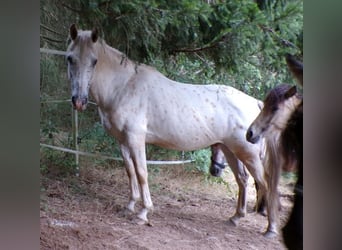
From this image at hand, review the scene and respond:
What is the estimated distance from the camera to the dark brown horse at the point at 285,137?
1.62 m

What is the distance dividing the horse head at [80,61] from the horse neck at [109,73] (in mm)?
27

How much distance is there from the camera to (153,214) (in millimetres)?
1619

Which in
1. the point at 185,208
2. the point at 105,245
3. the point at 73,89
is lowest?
the point at 105,245

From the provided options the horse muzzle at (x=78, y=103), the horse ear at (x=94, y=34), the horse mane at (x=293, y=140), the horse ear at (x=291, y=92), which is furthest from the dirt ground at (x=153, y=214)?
the horse ear at (x=94, y=34)

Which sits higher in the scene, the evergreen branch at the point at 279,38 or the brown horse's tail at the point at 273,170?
the evergreen branch at the point at 279,38

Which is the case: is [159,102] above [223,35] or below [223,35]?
below

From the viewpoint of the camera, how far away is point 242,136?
162 centimetres

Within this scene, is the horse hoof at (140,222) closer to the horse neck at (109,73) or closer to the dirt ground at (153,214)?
the dirt ground at (153,214)

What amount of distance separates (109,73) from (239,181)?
2.13 feet

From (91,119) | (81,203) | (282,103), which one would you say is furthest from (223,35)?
(81,203)

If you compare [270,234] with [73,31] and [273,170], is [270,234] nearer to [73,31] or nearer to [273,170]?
[273,170]

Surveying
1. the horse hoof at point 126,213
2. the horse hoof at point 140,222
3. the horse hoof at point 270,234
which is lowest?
the horse hoof at point 270,234
